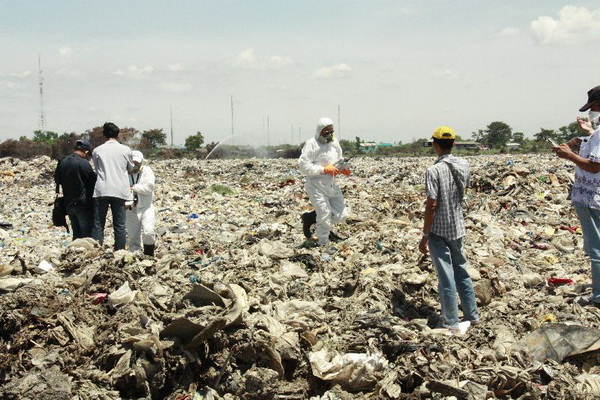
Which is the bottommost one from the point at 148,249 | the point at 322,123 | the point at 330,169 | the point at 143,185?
the point at 148,249

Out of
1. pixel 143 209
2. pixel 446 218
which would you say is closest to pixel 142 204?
pixel 143 209

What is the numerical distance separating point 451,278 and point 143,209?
146 inches

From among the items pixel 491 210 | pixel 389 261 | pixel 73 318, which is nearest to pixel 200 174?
pixel 491 210

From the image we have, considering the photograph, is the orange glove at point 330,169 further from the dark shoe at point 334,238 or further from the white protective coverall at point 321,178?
the dark shoe at point 334,238

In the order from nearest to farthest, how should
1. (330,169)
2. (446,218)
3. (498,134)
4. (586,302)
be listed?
(446,218) → (586,302) → (330,169) → (498,134)

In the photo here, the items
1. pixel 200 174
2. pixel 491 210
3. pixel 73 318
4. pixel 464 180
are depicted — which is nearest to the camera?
pixel 73 318

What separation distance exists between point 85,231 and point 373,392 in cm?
432

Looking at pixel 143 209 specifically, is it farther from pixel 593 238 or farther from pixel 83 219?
pixel 593 238

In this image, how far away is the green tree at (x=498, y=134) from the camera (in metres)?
53.3

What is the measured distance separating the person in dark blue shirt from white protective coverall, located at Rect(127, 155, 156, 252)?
465 millimetres

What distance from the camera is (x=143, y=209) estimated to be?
21.0ft

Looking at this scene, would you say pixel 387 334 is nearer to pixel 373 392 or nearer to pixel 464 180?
pixel 373 392

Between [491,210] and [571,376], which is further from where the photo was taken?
[491,210]

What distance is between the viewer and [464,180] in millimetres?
4207
